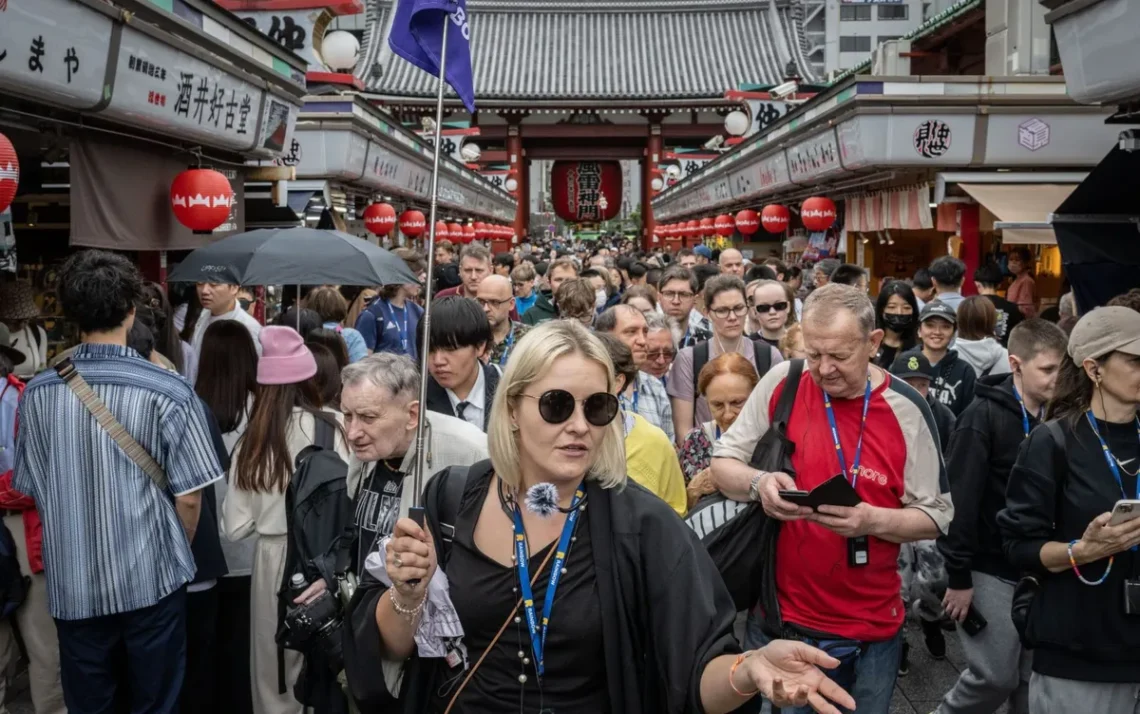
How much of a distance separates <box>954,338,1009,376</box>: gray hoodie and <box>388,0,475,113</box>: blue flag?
3761 millimetres

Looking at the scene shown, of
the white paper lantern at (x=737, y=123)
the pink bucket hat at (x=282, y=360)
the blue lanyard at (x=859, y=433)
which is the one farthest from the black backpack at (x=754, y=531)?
the white paper lantern at (x=737, y=123)

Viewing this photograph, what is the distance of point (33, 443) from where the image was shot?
360cm

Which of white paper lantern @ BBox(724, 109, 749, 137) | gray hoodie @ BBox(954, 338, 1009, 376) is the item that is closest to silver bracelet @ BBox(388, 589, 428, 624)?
gray hoodie @ BBox(954, 338, 1009, 376)

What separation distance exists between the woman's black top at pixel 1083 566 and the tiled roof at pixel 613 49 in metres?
31.9

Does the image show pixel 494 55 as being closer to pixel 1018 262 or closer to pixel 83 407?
pixel 1018 262

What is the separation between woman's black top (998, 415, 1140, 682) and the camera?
3080 mm

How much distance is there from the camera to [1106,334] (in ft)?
10.3

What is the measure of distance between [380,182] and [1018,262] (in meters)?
8.14

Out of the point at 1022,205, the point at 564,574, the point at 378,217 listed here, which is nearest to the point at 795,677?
the point at 564,574

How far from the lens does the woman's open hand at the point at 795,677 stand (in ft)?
5.87

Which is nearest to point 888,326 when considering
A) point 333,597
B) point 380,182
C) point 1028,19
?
point 333,597

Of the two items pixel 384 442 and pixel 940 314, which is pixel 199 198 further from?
pixel 940 314

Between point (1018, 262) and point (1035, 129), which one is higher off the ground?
point (1035, 129)

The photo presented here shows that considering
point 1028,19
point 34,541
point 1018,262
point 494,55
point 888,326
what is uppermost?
point 494,55
